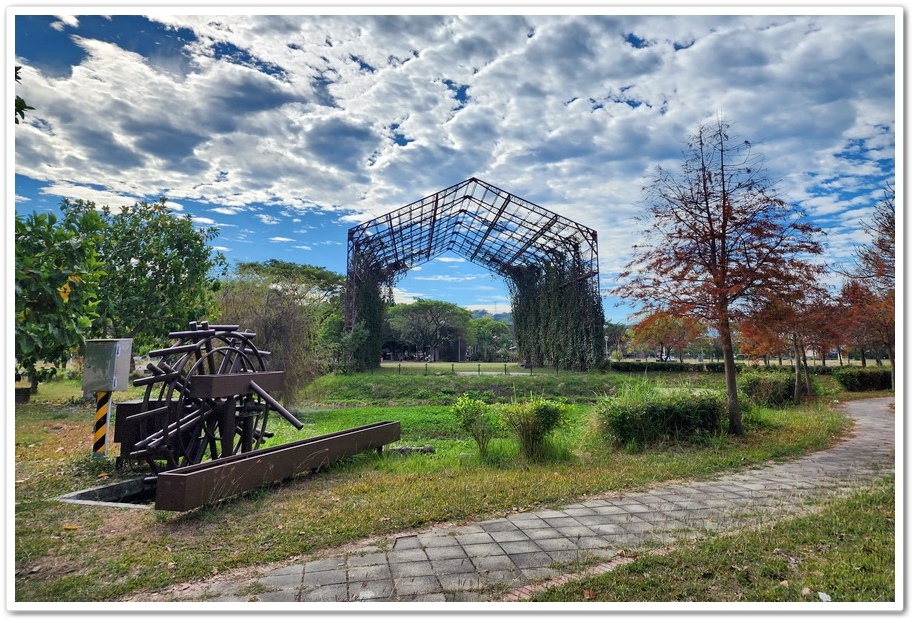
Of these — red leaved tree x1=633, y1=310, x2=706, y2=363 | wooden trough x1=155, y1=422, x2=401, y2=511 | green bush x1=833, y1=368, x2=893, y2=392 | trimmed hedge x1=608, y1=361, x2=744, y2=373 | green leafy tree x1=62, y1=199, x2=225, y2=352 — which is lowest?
wooden trough x1=155, y1=422, x2=401, y2=511

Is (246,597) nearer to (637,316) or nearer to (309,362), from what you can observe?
(637,316)

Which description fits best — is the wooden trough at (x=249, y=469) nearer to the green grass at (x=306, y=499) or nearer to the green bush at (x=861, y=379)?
the green grass at (x=306, y=499)

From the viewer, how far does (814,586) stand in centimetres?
254

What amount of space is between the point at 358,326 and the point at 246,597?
64.5 ft

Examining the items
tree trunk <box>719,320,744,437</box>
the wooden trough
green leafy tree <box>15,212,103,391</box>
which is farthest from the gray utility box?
tree trunk <box>719,320,744,437</box>

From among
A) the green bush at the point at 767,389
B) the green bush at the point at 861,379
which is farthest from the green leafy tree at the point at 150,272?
the green bush at the point at 861,379

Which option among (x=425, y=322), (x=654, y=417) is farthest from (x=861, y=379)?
(x=425, y=322)

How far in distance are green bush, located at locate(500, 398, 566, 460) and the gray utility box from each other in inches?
164

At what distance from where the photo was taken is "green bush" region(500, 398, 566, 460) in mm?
5875

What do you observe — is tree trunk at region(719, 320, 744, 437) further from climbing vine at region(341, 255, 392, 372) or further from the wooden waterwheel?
climbing vine at region(341, 255, 392, 372)

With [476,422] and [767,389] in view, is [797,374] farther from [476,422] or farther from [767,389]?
[476,422]

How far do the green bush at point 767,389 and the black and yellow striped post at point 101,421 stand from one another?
11686 mm

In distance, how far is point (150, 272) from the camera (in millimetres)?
11766
